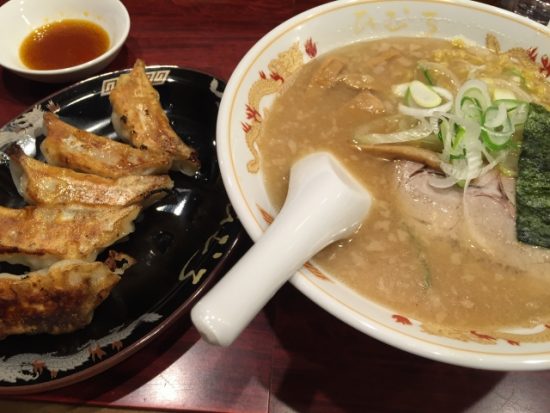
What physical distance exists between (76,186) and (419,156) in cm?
106

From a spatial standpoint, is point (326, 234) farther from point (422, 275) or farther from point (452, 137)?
point (452, 137)

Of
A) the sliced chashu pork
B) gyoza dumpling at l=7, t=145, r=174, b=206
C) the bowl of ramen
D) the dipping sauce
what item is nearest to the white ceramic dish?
the dipping sauce

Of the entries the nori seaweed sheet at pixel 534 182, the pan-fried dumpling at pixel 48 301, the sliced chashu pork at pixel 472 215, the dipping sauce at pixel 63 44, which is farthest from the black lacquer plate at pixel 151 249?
the nori seaweed sheet at pixel 534 182

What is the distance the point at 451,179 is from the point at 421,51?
2.01 ft

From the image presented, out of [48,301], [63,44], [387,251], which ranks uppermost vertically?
[387,251]

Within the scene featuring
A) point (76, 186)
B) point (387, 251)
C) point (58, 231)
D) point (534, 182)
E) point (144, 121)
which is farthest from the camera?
point (144, 121)

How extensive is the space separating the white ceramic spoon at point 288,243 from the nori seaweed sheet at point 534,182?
42cm

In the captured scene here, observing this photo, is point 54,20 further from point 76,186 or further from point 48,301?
point 48,301

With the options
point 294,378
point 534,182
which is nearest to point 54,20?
point 294,378

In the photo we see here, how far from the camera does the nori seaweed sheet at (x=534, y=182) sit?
117cm

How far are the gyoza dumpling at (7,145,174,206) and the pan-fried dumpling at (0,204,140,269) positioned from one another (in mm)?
34

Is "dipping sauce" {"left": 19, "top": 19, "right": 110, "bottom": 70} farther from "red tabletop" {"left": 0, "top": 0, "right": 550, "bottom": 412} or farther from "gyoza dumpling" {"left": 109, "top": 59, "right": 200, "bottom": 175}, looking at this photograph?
"red tabletop" {"left": 0, "top": 0, "right": 550, "bottom": 412}

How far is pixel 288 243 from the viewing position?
0.92m

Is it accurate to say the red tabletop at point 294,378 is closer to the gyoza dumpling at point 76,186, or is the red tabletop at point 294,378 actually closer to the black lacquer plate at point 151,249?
the black lacquer plate at point 151,249
